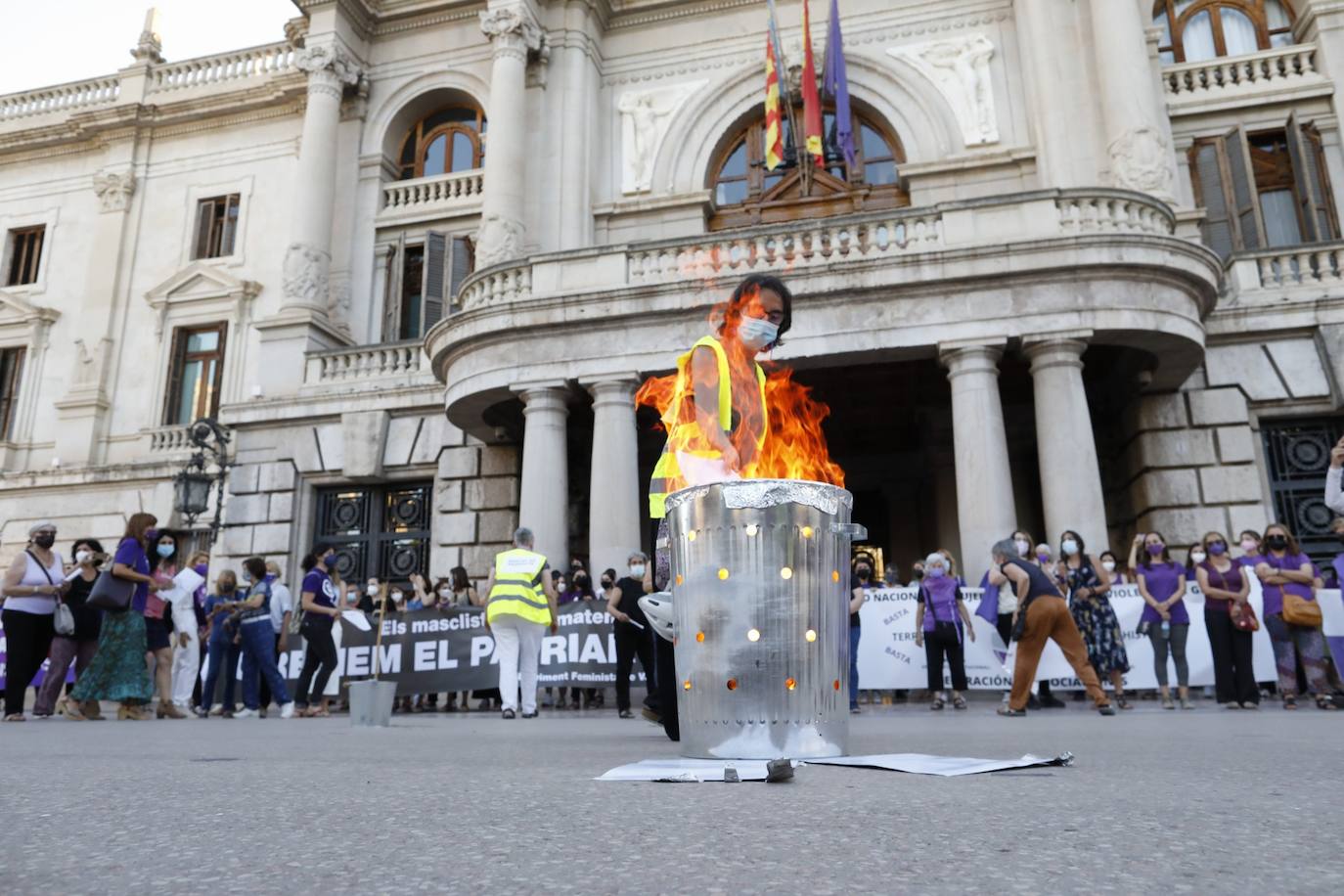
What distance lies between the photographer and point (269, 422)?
1978 cm

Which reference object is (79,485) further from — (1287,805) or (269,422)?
(1287,805)

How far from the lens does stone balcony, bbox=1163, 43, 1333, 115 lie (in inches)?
716

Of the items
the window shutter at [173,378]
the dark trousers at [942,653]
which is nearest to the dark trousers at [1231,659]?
the dark trousers at [942,653]

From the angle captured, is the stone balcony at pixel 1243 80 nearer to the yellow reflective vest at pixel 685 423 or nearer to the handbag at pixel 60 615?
the yellow reflective vest at pixel 685 423

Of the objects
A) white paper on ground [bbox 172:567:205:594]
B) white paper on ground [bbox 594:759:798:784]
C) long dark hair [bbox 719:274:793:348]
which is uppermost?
long dark hair [bbox 719:274:793:348]

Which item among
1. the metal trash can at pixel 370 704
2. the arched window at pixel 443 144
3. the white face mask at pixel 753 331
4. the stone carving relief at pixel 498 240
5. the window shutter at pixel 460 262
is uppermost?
the arched window at pixel 443 144

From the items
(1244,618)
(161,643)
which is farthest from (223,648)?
(1244,618)

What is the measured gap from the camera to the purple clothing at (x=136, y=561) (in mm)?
9508

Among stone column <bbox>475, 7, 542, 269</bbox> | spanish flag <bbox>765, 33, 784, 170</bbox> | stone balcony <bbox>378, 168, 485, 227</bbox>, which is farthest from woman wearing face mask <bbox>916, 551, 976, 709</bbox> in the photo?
stone balcony <bbox>378, 168, 485, 227</bbox>

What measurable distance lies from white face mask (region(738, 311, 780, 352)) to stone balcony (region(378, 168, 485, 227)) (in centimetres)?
1765

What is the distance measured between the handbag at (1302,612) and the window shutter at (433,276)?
1626 centimetres

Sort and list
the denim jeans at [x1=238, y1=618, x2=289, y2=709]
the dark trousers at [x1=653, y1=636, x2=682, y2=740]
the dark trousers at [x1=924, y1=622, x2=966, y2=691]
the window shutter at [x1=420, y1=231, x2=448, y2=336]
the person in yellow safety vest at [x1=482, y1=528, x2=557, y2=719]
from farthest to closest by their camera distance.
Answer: the window shutter at [x1=420, y1=231, x2=448, y2=336] → the denim jeans at [x1=238, y1=618, x2=289, y2=709] → the dark trousers at [x1=924, y1=622, x2=966, y2=691] → the person in yellow safety vest at [x1=482, y1=528, x2=557, y2=719] → the dark trousers at [x1=653, y1=636, x2=682, y2=740]

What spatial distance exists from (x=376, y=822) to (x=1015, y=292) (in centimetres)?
1273

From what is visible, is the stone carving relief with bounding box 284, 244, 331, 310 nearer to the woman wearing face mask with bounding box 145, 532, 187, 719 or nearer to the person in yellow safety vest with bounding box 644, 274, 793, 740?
the woman wearing face mask with bounding box 145, 532, 187, 719
